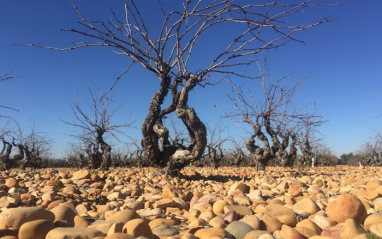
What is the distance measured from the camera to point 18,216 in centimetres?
162

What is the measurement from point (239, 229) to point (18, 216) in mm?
1381

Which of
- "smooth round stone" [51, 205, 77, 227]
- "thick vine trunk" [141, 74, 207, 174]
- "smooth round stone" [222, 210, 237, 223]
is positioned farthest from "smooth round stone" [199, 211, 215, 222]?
"thick vine trunk" [141, 74, 207, 174]

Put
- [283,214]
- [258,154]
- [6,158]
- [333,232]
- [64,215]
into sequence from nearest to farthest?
[333,232]
[64,215]
[283,214]
[258,154]
[6,158]

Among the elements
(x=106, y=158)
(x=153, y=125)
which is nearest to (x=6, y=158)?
(x=106, y=158)

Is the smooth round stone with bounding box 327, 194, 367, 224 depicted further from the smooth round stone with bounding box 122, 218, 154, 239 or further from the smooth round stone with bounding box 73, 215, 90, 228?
the smooth round stone with bounding box 73, 215, 90, 228

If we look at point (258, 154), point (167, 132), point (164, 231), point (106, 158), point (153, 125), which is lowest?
point (164, 231)

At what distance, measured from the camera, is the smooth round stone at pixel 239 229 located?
1657mm

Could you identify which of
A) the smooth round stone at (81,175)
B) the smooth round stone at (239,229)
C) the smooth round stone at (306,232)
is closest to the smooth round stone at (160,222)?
the smooth round stone at (239,229)

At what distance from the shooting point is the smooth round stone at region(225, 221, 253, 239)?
5.44 feet

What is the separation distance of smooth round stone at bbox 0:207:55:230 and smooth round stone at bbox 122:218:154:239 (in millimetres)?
590

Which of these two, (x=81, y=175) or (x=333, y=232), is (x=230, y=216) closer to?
(x=333, y=232)

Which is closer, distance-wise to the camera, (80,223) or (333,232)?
(333,232)

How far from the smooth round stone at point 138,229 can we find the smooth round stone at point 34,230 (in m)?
0.45

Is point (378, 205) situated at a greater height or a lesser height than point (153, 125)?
lesser
